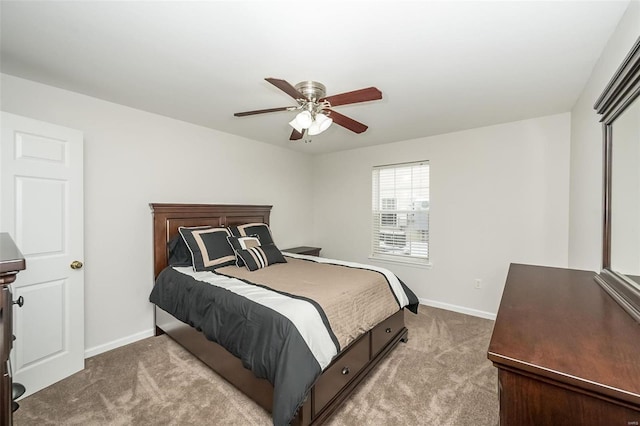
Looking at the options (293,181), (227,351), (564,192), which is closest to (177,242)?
(227,351)

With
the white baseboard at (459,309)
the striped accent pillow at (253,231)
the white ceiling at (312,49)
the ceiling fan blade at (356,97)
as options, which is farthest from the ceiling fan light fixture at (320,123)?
the white baseboard at (459,309)

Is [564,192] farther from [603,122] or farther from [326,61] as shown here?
[326,61]

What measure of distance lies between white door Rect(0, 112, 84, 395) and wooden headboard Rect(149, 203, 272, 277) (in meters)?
0.66

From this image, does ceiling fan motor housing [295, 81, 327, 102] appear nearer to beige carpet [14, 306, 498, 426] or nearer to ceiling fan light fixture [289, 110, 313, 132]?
ceiling fan light fixture [289, 110, 313, 132]

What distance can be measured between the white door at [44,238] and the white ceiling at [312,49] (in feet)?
1.79

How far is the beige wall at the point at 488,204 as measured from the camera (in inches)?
119

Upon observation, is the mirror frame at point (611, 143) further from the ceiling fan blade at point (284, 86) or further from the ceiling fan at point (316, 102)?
the ceiling fan blade at point (284, 86)

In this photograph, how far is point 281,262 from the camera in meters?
3.10

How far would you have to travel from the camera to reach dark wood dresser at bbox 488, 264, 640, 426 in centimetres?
67

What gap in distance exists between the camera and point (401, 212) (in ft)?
13.5

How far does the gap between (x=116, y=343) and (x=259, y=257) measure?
1.58m

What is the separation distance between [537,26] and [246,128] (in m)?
2.85

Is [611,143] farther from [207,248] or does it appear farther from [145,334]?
[145,334]

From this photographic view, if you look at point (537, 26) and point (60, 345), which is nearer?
point (537, 26)
